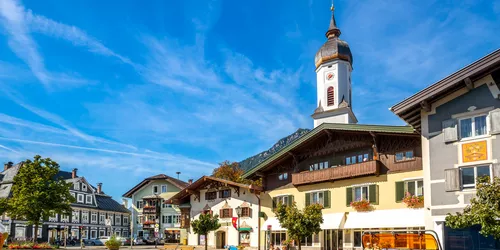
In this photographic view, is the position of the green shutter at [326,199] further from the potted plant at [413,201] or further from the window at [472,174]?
the window at [472,174]

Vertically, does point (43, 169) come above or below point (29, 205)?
above

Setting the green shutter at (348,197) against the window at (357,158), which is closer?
the window at (357,158)

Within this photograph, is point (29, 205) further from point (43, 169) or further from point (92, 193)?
point (92, 193)

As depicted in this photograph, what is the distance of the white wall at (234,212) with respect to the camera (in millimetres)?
45781

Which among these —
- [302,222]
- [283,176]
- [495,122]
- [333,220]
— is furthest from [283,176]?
[495,122]

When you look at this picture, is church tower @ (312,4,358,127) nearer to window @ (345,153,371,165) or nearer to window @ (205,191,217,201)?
window @ (205,191,217,201)

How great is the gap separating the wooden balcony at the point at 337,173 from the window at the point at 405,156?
144cm

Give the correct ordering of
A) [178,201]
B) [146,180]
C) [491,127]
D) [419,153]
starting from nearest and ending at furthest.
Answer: [491,127], [419,153], [178,201], [146,180]

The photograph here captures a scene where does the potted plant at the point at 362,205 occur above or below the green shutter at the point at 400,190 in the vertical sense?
below

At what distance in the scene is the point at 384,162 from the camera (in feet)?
115

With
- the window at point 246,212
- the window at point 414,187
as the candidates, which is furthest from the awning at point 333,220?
the window at point 246,212

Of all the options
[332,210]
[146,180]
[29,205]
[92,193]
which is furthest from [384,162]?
[92,193]

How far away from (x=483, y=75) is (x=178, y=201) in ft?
122

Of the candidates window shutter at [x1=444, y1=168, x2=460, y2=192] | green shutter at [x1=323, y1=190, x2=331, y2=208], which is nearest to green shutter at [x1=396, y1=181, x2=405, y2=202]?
green shutter at [x1=323, y1=190, x2=331, y2=208]
